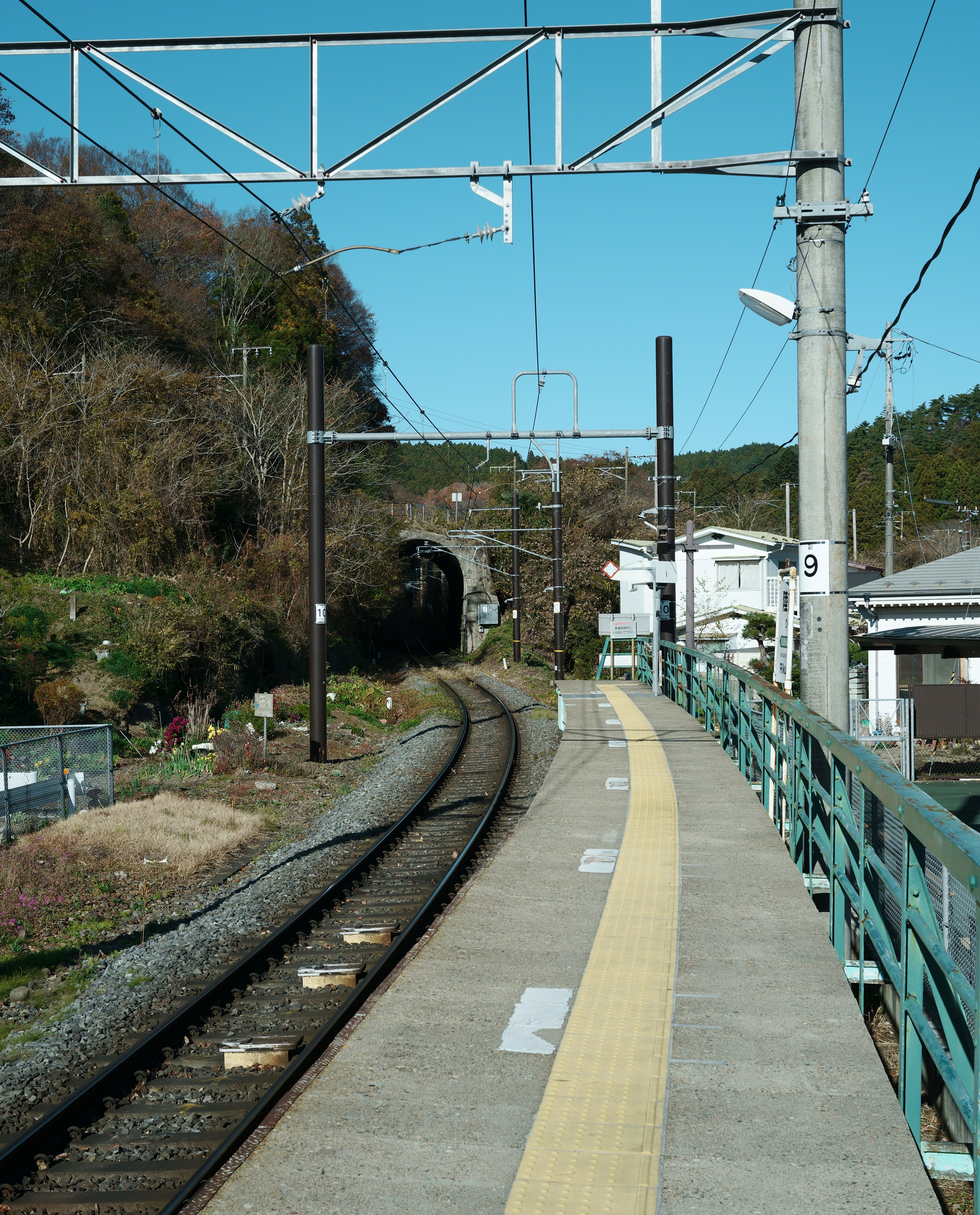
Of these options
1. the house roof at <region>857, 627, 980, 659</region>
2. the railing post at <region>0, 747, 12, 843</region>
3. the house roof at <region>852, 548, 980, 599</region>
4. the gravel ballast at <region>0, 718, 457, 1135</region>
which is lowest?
the gravel ballast at <region>0, 718, 457, 1135</region>

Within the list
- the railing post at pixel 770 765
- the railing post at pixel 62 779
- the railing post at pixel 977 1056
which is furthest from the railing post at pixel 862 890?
the railing post at pixel 62 779

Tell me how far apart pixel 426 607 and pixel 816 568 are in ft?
262

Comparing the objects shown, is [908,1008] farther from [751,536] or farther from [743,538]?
[751,536]

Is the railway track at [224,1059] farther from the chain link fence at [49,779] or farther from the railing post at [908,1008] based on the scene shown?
the chain link fence at [49,779]

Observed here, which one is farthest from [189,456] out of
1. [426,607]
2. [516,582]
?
[426,607]

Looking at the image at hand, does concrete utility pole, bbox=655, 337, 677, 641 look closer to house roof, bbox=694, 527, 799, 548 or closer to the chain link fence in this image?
the chain link fence

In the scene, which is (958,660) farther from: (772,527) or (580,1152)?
(772,527)

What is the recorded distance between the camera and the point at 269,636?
103 ft

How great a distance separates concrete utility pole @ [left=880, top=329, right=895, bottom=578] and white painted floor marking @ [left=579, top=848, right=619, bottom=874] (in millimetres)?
24349

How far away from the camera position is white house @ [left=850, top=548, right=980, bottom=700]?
22172 millimetres

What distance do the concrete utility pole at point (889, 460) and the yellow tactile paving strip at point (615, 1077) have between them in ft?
86.3

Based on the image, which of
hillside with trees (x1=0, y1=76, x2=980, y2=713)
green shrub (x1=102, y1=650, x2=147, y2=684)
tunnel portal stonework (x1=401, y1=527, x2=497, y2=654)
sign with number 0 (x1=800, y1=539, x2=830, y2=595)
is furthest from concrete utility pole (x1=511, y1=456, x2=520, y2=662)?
sign with number 0 (x1=800, y1=539, x2=830, y2=595)

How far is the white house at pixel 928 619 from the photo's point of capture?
2217 cm

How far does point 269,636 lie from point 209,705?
9177 millimetres
